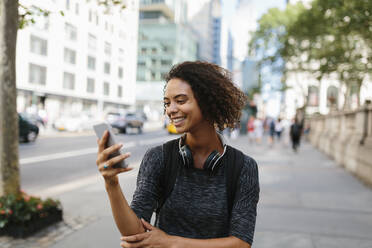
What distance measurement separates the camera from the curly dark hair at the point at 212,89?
184 cm

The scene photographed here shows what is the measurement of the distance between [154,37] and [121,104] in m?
23.4

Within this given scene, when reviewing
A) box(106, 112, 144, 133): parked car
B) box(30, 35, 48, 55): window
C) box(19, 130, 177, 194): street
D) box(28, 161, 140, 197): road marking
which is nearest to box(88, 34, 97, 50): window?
box(30, 35, 48, 55): window

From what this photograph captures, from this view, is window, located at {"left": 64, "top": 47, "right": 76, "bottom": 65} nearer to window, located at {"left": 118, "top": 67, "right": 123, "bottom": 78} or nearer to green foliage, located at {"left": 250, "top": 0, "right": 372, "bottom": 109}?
window, located at {"left": 118, "top": 67, "right": 123, "bottom": 78}

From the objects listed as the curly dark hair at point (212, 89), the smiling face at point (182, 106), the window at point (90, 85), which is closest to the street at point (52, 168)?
the curly dark hair at point (212, 89)

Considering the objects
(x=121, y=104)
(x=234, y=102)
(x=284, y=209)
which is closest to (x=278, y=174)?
(x=284, y=209)

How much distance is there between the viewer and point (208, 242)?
5.53 feet

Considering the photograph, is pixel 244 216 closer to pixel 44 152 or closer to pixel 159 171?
pixel 159 171

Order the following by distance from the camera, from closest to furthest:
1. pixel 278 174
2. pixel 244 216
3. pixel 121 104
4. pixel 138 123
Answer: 1. pixel 244 216
2. pixel 278 174
3. pixel 138 123
4. pixel 121 104

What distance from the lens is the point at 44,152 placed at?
46.4ft

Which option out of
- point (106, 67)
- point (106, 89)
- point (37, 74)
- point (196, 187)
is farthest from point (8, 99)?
point (106, 89)

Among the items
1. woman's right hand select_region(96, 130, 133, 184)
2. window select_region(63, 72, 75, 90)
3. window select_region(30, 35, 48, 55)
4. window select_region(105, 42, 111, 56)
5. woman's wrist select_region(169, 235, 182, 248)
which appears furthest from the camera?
window select_region(105, 42, 111, 56)

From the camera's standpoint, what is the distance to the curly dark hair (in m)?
1.84

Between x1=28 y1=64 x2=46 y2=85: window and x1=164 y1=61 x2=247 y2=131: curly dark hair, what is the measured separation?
1625 inches

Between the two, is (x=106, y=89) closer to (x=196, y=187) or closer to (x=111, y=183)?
(x=196, y=187)
